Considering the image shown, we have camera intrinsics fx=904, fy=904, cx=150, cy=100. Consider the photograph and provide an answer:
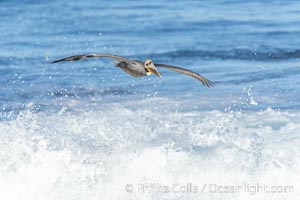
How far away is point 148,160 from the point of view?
32.6 ft

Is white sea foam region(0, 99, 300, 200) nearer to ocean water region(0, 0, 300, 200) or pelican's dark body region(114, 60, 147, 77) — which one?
ocean water region(0, 0, 300, 200)

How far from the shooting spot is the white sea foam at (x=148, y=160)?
9562 mm

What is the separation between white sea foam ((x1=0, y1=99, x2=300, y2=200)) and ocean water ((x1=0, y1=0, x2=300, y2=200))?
0.01 m

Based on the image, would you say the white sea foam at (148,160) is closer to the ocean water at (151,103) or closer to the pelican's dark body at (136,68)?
the ocean water at (151,103)

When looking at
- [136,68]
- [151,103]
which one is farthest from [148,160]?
[151,103]

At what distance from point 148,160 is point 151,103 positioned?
2758 millimetres

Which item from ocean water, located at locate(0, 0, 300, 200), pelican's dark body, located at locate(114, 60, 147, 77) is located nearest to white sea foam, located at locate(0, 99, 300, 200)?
ocean water, located at locate(0, 0, 300, 200)

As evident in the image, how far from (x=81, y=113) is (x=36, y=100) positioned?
3.58 ft

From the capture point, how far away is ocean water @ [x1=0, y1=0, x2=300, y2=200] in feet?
31.8

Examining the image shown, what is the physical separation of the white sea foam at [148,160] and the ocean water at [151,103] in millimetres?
14

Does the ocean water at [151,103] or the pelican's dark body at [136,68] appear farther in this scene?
the ocean water at [151,103]

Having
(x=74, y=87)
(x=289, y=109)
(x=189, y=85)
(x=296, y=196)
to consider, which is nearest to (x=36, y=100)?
(x=74, y=87)

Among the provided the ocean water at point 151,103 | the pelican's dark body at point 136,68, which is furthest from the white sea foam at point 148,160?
the pelican's dark body at point 136,68

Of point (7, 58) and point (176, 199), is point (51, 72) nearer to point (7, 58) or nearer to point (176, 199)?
point (7, 58)
